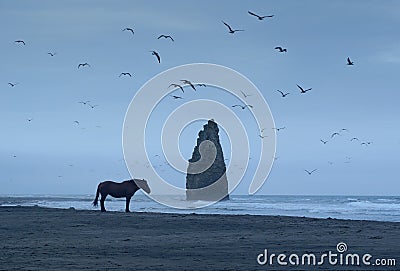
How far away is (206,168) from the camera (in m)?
67.1

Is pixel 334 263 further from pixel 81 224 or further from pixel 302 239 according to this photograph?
pixel 81 224

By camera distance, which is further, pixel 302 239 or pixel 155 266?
pixel 302 239

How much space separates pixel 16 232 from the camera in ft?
67.8

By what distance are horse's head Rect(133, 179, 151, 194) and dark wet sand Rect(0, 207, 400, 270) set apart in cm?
595

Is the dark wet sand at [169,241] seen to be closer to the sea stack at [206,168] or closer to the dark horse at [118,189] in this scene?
the dark horse at [118,189]

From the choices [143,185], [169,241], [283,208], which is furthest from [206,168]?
[169,241]

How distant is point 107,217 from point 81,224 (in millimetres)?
2845

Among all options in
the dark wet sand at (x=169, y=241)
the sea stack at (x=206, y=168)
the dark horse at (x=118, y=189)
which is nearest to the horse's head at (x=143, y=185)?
the dark horse at (x=118, y=189)

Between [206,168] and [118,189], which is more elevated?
[206,168]

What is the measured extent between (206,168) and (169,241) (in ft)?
161

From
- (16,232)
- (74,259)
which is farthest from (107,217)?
(74,259)

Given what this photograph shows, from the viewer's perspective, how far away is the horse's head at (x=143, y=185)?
3275 cm

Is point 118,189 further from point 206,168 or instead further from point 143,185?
point 206,168

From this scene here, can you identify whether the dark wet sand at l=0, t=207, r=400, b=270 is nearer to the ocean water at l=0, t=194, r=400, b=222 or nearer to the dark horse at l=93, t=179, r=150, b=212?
the dark horse at l=93, t=179, r=150, b=212
